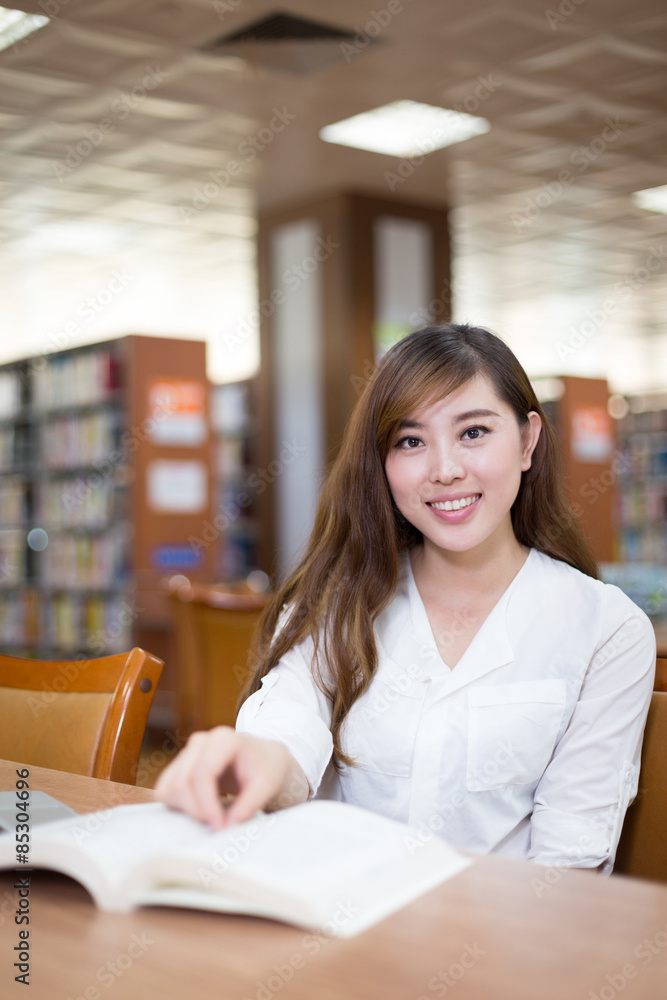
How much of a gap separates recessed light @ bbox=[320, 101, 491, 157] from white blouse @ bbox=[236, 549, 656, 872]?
381 centimetres

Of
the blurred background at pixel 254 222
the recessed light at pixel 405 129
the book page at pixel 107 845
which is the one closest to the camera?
the book page at pixel 107 845

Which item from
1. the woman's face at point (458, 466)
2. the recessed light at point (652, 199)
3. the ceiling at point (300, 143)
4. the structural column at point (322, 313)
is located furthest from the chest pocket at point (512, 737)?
the recessed light at point (652, 199)

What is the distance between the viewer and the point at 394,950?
0.74 m

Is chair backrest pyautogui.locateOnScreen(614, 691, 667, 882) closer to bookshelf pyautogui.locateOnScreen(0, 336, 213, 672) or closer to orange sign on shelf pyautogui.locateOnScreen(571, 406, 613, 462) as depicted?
bookshelf pyautogui.locateOnScreen(0, 336, 213, 672)

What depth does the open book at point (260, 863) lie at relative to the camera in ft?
2.57

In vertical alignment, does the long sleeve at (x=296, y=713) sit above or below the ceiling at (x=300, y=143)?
below

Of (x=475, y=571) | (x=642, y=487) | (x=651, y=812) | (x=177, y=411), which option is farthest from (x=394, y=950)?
(x=642, y=487)

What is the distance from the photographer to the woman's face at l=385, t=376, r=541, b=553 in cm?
144

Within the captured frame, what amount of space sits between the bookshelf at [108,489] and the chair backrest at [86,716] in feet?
12.9

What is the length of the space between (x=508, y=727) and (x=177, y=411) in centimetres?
479

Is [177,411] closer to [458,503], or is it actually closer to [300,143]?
[300,143]

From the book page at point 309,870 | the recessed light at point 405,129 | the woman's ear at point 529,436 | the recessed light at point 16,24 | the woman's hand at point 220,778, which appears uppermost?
the recessed light at point 16,24

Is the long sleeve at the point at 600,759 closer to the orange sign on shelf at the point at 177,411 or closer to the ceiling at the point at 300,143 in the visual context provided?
the ceiling at the point at 300,143

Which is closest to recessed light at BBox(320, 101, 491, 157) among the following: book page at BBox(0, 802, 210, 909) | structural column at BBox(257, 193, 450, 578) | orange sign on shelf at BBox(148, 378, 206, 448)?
structural column at BBox(257, 193, 450, 578)
